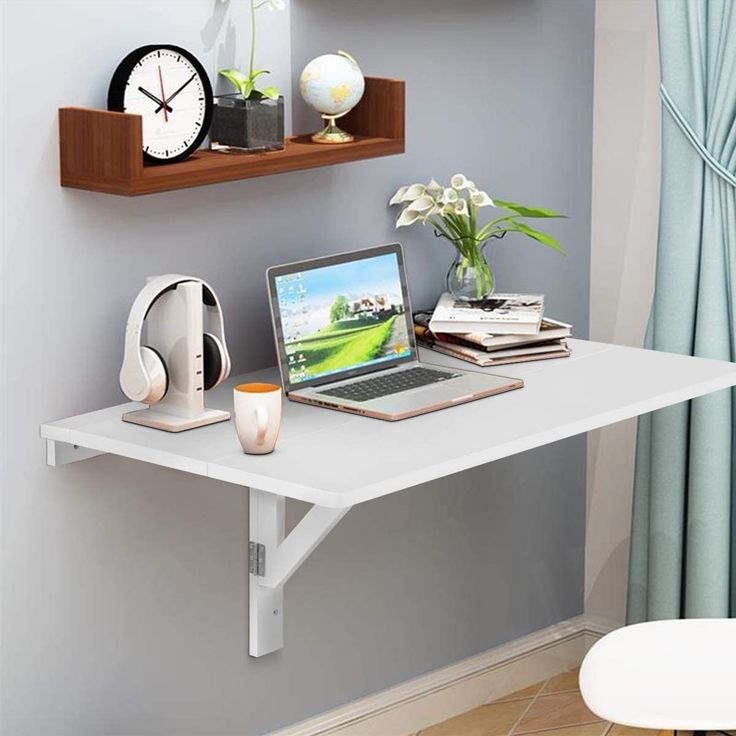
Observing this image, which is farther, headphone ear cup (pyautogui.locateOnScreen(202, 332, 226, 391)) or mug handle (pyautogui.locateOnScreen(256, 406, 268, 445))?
headphone ear cup (pyautogui.locateOnScreen(202, 332, 226, 391))

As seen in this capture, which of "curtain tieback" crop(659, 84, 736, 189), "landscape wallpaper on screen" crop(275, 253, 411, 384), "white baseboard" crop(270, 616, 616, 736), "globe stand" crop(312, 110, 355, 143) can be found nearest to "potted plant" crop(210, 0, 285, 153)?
"globe stand" crop(312, 110, 355, 143)

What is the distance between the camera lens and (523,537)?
3.39 m

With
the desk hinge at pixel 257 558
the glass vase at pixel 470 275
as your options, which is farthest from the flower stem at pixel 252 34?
the desk hinge at pixel 257 558

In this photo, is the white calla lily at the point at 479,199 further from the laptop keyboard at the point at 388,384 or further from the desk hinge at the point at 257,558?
the desk hinge at the point at 257,558

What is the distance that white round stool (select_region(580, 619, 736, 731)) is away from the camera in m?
2.07

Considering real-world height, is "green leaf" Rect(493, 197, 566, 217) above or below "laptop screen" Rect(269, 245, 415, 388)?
above

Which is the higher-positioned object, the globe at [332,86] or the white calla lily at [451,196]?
the globe at [332,86]

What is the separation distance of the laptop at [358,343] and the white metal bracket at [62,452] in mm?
361

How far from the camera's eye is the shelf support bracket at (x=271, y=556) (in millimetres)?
2531

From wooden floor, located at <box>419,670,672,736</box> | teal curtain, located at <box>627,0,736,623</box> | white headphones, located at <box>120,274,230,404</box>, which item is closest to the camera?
white headphones, located at <box>120,274,230,404</box>

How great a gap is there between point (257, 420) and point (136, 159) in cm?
43

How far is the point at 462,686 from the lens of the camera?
10.8 feet

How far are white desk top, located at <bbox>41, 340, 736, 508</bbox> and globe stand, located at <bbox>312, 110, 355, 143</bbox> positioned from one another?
0.42 metres

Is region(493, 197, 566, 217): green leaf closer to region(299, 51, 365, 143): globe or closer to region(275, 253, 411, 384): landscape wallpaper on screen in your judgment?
region(275, 253, 411, 384): landscape wallpaper on screen
